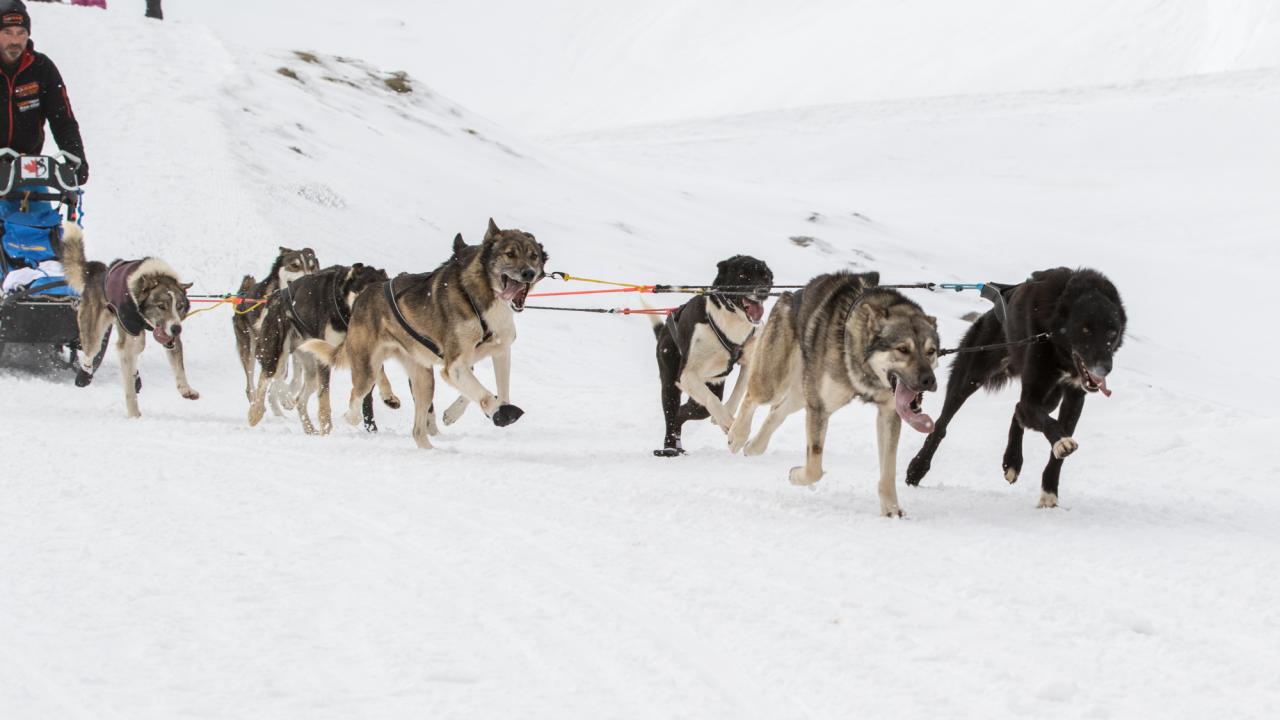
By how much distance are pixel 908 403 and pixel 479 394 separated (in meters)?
2.59

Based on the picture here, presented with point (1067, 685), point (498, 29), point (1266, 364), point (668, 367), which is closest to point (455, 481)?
point (668, 367)

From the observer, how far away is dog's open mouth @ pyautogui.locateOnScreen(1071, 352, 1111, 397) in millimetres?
4762

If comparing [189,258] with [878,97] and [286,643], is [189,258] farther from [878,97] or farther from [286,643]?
[878,97]

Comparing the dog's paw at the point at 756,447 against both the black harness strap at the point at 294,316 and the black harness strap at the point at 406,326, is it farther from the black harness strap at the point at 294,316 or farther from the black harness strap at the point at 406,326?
the black harness strap at the point at 294,316

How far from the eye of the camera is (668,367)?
687 cm

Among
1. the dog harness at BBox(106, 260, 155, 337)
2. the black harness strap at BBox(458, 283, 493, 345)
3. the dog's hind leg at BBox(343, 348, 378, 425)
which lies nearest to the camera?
the black harness strap at BBox(458, 283, 493, 345)

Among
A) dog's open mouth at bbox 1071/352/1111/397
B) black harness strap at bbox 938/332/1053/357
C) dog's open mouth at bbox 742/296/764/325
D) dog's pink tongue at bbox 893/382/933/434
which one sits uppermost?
dog's open mouth at bbox 742/296/764/325

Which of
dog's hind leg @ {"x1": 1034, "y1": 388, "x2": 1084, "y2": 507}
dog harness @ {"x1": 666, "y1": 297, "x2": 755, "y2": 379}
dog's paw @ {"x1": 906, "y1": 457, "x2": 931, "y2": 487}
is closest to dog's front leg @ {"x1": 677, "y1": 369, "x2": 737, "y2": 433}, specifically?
dog harness @ {"x1": 666, "y1": 297, "x2": 755, "y2": 379}

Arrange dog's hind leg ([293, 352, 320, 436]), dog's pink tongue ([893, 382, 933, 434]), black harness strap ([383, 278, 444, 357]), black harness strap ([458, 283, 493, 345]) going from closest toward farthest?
dog's pink tongue ([893, 382, 933, 434])
black harness strap ([458, 283, 493, 345])
black harness strap ([383, 278, 444, 357])
dog's hind leg ([293, 352, 320, 436])

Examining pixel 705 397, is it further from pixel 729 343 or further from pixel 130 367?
pixel 130 367

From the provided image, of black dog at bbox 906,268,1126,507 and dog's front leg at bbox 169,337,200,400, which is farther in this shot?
dog's front leg at bbox 169,337,200,400

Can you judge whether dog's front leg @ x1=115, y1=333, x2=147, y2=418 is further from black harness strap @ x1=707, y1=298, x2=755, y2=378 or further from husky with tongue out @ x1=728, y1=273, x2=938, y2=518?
husky with tongue out @ x1=728, y1=273, x2=938, y2=518

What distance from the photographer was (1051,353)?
5.04m

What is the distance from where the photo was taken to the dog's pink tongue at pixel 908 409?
14.9 ft
